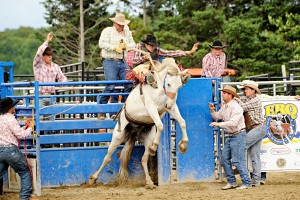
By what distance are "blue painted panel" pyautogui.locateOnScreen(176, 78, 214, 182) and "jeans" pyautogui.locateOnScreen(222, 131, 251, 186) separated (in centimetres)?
55

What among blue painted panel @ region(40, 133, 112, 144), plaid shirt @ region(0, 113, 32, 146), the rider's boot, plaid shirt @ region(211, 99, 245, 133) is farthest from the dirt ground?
the rider's boot

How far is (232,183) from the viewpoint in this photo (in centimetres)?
1188

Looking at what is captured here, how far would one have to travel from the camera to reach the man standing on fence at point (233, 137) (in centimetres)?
1177

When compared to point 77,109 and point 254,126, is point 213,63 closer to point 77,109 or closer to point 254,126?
point 254,126

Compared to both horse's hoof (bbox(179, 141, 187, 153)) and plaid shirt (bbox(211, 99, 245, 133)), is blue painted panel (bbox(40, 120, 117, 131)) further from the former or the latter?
plaid shirt (bbox(211, 99, 245, 133))

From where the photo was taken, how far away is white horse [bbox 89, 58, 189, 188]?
38.3 feet

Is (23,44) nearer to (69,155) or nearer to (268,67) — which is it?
(268,67)

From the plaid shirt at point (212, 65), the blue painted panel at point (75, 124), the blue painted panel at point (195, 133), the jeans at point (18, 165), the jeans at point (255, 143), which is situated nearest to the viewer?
the jeans at point (18, 165)

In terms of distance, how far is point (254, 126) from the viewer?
479 inches

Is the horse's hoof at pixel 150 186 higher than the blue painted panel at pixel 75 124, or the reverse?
the blue painted panel at pixel 75 124

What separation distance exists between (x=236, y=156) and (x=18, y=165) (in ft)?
10.6

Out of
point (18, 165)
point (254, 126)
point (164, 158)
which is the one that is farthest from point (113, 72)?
point (18, 165)

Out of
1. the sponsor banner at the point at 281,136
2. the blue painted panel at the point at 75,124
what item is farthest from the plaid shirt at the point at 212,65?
the blue painted panel at the point at 75,124

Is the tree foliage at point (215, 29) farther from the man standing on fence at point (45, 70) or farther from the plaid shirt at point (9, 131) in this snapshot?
the plaid shirt at point (9, 131)
